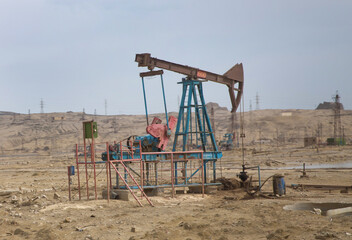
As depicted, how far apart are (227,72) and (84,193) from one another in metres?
7.47

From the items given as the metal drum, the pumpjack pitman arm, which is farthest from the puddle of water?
the pumpjack pitman arm

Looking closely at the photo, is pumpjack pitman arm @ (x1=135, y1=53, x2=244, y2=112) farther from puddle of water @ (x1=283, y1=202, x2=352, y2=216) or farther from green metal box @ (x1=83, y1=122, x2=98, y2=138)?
puddle of water @ (x1=283, y1=202, x2=352, y2=216)

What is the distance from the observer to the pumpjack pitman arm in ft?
58.5

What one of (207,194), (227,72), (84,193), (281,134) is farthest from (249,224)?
(281,134)

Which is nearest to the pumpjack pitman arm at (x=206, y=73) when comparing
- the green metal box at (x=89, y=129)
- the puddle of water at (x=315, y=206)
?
the green metal box at (x=89, y=129)

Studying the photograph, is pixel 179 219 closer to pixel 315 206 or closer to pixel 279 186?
pixel 315 206

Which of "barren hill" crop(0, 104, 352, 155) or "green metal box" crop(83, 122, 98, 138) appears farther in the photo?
"barren hill" crop(0, 104, 352, 155)

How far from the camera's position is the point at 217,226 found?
10.8 m

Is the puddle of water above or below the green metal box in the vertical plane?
below

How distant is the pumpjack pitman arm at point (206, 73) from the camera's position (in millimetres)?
17844

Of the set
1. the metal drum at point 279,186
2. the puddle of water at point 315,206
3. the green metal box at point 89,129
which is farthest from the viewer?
the metal drum at point 279,186

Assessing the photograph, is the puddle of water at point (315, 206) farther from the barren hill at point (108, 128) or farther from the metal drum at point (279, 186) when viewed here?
the barren hill at point (108, 128)

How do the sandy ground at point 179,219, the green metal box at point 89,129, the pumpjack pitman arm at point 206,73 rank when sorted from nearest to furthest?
the sandy ground at point 179,219 → the green metal box at point 89,129 → the pumpjack pitman arm at point 206,73

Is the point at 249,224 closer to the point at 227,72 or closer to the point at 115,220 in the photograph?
the point at 115,220
